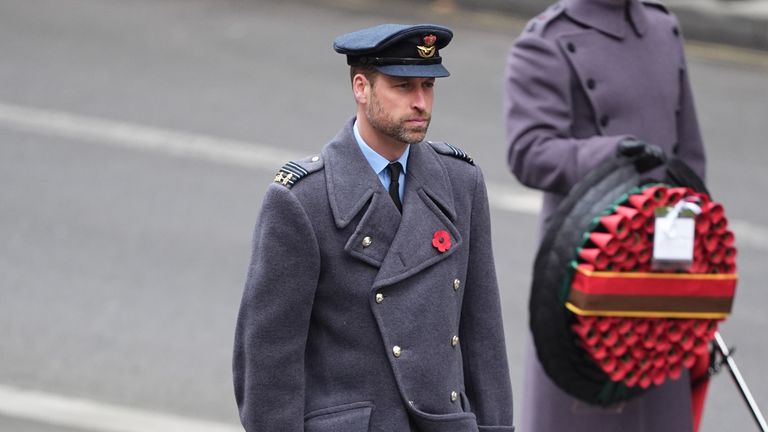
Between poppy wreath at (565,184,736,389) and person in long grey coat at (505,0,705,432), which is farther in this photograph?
person in long grey coat at (505,0,705,432)

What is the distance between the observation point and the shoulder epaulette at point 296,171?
3.94m

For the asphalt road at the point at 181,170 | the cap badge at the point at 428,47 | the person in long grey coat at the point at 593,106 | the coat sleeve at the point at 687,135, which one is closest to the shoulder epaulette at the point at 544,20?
the person in long grey coat at the point at 593,106

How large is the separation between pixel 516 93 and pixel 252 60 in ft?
23.0

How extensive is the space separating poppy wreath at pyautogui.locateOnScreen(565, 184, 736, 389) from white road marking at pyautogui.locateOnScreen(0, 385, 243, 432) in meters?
2.76

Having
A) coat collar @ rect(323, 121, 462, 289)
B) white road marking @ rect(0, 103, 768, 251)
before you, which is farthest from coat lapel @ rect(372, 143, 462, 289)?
white road marking @ rect(0, 103, 768, 251)

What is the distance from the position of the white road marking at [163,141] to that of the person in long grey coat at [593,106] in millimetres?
4435

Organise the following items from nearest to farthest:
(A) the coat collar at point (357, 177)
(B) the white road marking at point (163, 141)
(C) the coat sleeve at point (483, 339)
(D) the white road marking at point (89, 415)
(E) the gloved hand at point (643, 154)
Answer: (A) the coat collar at point (357, 177), (C) the coat sleeve at point (483, 339), (E) the gloved hand at point (643, 154), (D) the white road marking at point (89, 415), (B) the white road marking at point (163, 141)

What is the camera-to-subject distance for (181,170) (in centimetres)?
1011

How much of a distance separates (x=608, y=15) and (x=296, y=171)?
68.7 inches

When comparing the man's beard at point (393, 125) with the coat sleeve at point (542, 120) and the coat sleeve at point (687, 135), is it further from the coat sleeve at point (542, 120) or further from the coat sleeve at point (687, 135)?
the coat sleeve at point (687, 135)

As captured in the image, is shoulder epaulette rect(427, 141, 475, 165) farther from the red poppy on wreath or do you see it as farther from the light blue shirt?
the red poppy on wreath

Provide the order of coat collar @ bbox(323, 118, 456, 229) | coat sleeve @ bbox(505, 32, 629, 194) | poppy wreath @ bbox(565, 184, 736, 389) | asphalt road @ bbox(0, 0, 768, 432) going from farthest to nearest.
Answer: asphalt road @ bbox(0, 0, 768, 432), coat sleeve @ bbox(505, 32, 629, 194), poppy wreath @ bbox(565, 184, 736, 389), coat collar @ bbox(323, 118, 456, 229)

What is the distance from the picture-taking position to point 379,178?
13.2 feet

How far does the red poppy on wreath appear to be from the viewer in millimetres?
4016
